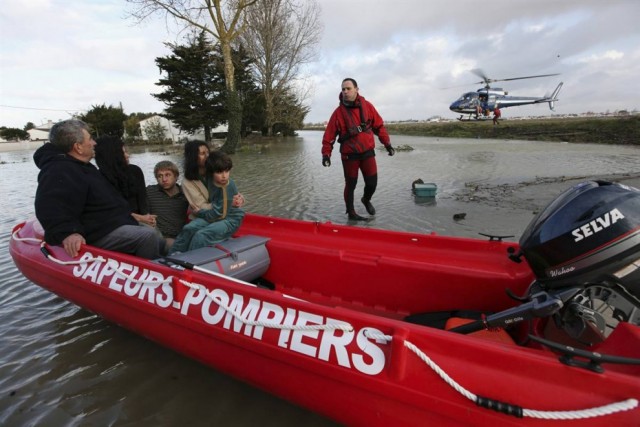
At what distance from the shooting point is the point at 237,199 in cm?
325

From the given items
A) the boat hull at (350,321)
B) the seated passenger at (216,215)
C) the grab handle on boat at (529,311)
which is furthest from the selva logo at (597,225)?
the seated passenger at (216,215)

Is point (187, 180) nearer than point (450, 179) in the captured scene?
Yes

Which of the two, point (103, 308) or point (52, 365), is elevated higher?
point (103, 308)

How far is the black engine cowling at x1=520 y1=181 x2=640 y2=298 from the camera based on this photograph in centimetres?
160

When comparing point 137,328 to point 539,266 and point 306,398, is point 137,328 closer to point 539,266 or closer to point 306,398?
point 306,398

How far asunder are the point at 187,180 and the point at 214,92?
72.9 ft

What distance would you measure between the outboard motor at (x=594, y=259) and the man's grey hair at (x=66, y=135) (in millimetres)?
3306

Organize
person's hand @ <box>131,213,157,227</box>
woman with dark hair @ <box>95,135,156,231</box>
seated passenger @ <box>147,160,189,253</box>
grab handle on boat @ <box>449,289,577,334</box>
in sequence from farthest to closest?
1. seated passenger @ <box>147,160,189,253</box>
2. person's hand @ <box>131,213,157,227</box>
3. woman with dark hair @ <box>95,135,156,231</box>
4. grab handle on boat @ <box>449,289,577,334</box>

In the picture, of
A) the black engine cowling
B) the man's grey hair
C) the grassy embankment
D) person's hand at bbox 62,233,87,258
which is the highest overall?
→ the grassy embankment

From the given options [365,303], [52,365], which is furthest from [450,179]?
[52,365]

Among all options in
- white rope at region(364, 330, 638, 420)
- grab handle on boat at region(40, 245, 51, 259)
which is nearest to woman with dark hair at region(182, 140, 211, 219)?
grab handle on boat at region(40, 245, 51, 259)

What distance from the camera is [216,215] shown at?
10.5 ft

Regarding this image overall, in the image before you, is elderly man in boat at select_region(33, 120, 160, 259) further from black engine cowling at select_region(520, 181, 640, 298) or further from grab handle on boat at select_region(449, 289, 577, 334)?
black engine cowling at select_region(520, 181, 640, 298)

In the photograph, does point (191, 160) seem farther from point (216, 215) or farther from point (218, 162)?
point (216, 215)
